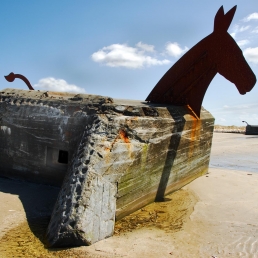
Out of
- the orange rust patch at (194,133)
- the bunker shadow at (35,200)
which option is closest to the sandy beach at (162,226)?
the bunker shadow at (35,200)

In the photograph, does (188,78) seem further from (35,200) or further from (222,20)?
(35,200)

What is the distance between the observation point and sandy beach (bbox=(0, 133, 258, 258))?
292cm

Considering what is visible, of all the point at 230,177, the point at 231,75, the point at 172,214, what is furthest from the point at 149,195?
the point at 230,177

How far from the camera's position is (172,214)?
4.10m

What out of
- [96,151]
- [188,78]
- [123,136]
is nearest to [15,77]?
[188,78]

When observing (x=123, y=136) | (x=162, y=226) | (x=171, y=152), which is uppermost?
(x=123, y=136)

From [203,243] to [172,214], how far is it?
2.97 ft

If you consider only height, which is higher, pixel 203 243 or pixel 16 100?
pixel 16 100

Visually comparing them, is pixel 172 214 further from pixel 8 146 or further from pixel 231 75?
pixel 8 146

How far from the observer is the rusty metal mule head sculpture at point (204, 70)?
4875 millimetres

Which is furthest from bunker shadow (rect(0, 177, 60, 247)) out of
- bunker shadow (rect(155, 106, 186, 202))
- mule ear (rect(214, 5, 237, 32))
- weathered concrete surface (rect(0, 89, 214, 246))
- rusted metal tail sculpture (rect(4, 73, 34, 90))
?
mule ear (rect(214, 5, 237, 32))

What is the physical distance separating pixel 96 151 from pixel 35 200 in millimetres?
1178

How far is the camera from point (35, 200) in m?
4.06

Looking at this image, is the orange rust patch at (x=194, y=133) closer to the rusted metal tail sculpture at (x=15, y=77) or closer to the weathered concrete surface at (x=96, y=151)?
the weathered concrete surface at (x=96, y=151)
